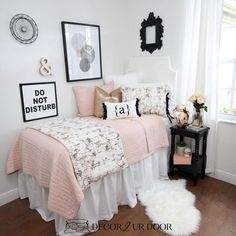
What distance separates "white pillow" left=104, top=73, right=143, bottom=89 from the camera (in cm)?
284

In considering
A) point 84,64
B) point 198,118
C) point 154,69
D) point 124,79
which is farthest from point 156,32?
point 198,118

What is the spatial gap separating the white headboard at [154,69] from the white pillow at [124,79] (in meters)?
0.10

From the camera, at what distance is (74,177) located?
1.58 meters

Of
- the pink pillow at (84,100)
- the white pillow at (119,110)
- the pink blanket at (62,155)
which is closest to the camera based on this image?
the pink blanket at (62,155)

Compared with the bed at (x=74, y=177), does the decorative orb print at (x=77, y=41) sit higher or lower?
higher

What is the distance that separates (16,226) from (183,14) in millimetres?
2754

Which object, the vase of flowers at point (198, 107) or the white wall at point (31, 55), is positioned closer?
the white wall at point (31, 55)

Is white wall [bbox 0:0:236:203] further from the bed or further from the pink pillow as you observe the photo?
the bed

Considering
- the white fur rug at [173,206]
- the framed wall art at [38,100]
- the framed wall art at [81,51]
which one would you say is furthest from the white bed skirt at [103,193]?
the framed wall art at [81,51]

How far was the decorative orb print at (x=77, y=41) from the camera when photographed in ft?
8.36

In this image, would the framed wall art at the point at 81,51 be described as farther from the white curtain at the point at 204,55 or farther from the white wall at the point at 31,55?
the white curtain at the point at 204,55

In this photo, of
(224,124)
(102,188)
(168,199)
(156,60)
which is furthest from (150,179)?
(156,60)

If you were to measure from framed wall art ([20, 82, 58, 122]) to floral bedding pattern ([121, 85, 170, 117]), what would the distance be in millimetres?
822

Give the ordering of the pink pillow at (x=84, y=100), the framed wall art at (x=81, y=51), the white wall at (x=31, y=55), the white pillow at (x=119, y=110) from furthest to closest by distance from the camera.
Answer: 1. the pink pillow at (x=84, y=100)
2. the framed wall art at (x=81, y=51)
3. the white pillow at (x=119, y=110)
4. the white wall at (x=31, y=55)
